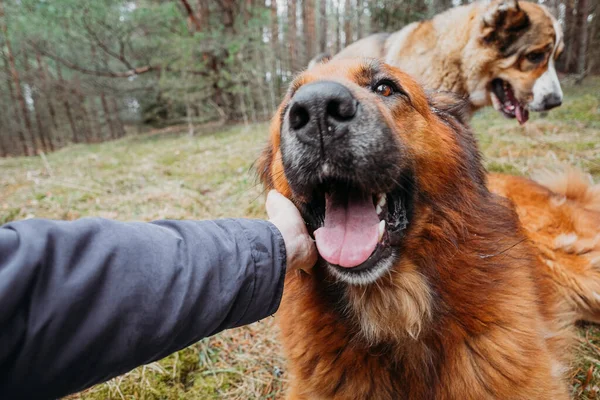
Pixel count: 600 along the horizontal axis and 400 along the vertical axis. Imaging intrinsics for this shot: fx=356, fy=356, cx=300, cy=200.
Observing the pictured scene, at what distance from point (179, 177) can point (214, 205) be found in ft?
8.25

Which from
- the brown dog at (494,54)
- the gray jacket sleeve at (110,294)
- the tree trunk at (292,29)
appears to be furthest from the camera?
the tree trunk at (292,29)

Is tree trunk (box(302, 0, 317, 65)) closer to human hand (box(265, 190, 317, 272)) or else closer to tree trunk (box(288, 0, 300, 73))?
tree trunk (box(288, 0, 300, 73))

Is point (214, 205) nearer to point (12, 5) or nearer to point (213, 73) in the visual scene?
point (213, 73)

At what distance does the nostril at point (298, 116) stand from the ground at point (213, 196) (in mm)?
1191

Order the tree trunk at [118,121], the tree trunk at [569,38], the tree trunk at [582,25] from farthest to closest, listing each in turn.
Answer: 1. the tree trunk at [118,121]
2. the tree trunk at [569,38]
3. the tree trunk at [582,25]

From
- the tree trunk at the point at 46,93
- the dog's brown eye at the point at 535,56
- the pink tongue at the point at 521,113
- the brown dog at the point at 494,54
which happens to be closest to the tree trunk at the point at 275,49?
the brown dog at the point at 494,54

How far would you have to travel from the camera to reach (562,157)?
5.54m

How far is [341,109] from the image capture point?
1598 mm

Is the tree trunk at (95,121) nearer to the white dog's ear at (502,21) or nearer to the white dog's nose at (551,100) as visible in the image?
the white dog's ear at (502,21)

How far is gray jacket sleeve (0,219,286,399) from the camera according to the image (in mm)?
986

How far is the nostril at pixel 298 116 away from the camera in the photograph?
160 centimetres

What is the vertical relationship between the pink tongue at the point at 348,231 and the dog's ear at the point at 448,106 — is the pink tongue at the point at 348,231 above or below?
below

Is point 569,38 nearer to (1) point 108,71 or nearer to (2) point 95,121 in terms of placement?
(1) point 108,71

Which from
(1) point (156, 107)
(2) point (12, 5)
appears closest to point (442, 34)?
(2) point (12, 5)
